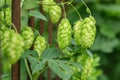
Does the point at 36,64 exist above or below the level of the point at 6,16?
below

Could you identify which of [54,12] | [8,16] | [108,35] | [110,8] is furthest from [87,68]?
[110,8]

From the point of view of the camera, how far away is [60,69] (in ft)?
5.29

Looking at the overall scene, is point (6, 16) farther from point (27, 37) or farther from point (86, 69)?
point (86, 69)

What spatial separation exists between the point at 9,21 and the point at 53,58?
241 mm

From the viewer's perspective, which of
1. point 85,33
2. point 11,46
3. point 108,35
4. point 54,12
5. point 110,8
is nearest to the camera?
point 11,46

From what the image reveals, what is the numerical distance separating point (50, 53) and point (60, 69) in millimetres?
91

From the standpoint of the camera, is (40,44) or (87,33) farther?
(40,44)

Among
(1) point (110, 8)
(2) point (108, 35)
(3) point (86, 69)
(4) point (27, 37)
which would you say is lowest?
(2) point (108, 35)

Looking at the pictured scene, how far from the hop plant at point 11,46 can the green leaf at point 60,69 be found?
0.80 feet

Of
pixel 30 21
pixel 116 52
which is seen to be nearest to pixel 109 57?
pixel 116 52

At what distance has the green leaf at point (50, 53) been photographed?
1.66m

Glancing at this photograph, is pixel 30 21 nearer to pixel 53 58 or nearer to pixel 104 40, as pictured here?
pixel 53 58

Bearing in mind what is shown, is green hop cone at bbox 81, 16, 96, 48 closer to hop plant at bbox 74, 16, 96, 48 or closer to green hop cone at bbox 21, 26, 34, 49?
hop plant at bbox 74, 16, 96, 48

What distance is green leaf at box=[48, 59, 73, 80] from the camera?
5.23ft
